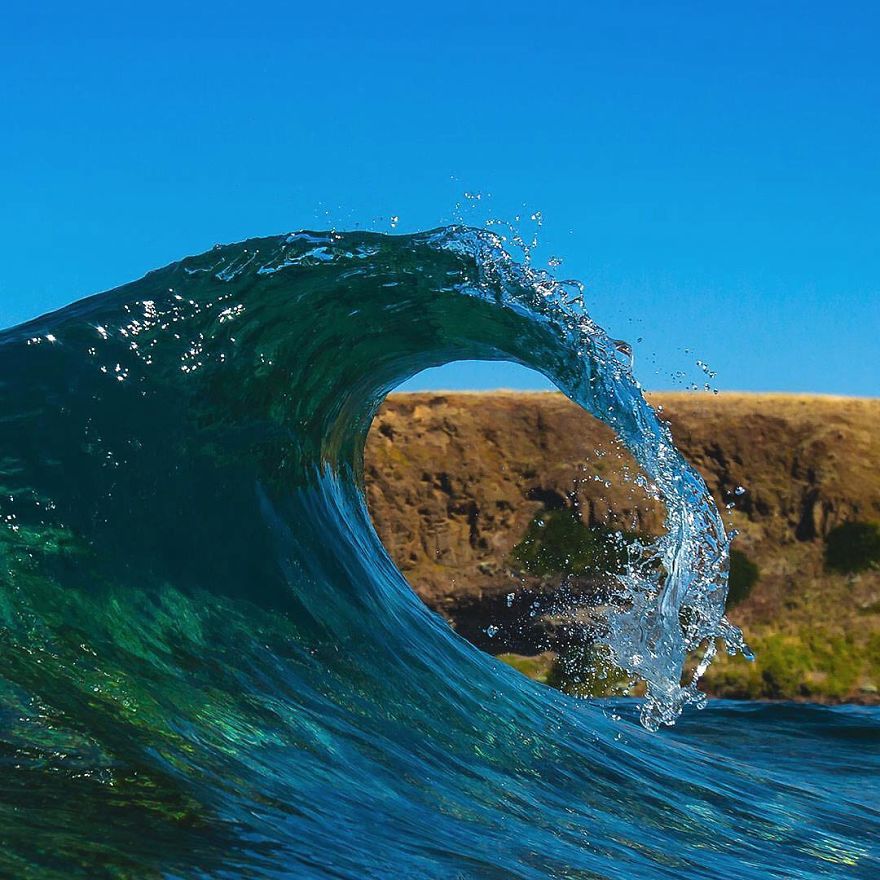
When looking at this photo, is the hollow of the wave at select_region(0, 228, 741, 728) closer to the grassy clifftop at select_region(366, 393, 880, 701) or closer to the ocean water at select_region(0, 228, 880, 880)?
the ocean water at select_region(0, 228, 880, 880)

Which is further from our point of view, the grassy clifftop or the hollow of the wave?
the grassy clifftop

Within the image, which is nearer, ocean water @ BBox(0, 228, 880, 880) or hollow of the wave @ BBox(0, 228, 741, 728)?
ocean water @ BBox(0, 228, 880, 880)

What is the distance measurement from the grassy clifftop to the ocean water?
5835mm

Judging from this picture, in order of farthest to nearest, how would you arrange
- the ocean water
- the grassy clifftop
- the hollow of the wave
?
1. the grassy clifftop
2. the hollow of the wave
3. the ocean water

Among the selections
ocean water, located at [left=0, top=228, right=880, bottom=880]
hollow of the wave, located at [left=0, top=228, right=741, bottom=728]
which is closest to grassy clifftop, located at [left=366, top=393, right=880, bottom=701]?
ocean water, located at [left=0, top=228, right=880, bottom=880]

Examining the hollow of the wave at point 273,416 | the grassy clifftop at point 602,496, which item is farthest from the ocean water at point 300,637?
the grassy clifftop at point 602,496

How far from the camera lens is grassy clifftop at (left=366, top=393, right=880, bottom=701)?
12.7m

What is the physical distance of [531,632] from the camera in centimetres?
1243

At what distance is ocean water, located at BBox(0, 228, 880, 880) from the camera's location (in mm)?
2895

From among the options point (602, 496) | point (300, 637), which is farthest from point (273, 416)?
point (602, 496)

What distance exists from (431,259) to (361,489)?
2.08m

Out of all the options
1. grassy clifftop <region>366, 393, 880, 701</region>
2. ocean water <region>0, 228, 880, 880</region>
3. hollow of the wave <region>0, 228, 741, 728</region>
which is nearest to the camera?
ocean water <region>0, 228, 880, 880</region>

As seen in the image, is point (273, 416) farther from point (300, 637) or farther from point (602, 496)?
point (602, 496)

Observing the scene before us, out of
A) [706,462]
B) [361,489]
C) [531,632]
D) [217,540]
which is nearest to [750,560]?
[706,462]
